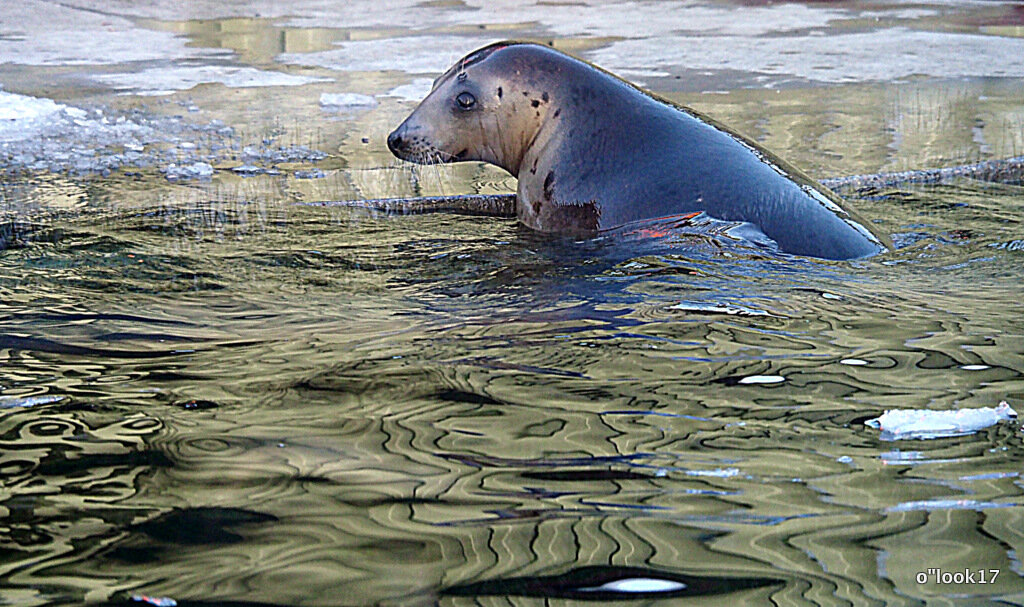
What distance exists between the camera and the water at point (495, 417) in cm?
125

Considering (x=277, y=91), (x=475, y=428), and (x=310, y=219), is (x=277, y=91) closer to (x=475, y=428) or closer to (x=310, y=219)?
(x=310, y=219)

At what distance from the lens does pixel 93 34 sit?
10.4 m

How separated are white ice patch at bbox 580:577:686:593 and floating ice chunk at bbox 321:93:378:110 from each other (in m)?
6.14

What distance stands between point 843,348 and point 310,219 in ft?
7.40

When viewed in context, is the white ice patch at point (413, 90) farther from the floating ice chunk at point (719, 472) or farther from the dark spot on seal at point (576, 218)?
the floating ice chunk at point (719, 472)

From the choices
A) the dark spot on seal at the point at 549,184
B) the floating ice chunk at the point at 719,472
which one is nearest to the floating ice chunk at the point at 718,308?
the floating ice chunk at the point at 719,472

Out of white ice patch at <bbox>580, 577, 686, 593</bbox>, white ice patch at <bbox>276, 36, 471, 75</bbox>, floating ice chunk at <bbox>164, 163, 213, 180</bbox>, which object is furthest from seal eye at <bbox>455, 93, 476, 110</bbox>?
white ice patch at <bbox>276, 36, 471, 75</bbox>

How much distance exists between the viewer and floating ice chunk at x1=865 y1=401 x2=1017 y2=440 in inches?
65.7

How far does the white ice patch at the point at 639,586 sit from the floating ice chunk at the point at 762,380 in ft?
2.57

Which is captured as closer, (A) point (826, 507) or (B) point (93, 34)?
(A) point (826, 507)

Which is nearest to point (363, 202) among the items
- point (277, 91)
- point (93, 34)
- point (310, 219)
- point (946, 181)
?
point (310, 219)

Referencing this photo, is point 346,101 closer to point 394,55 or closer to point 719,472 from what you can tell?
point 394,55

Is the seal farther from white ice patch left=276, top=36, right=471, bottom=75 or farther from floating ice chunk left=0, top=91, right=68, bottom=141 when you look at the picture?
white ice patch left=276, top=36, right=471, bottom=75

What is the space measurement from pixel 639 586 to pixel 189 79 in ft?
24.5
